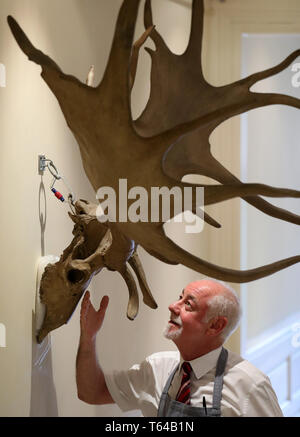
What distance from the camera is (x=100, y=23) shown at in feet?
7.27

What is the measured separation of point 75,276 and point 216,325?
0.42 m

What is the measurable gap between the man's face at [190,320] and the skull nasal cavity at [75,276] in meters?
0.28

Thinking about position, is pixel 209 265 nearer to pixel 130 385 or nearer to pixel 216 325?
pixel 216 325

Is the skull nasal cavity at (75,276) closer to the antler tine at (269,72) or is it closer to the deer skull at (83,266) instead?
the deer skull at (83,266)

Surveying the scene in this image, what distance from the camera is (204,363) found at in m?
1.83

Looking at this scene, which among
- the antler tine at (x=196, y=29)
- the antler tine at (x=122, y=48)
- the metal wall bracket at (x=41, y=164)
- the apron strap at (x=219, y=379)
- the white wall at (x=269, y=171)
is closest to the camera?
the antler tine at (x=122, y=48)

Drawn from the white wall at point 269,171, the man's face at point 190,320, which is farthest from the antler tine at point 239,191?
the white wall at point 269,171

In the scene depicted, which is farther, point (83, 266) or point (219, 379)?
point (219, 379)

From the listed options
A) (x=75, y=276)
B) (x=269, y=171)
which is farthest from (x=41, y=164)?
(x=269, y=171)

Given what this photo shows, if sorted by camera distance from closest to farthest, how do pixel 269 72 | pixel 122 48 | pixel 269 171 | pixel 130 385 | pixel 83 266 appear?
pixel 122 48 → pixel 269 72 → pixel 83 266 → pixel 130 385 → pixel 269 171

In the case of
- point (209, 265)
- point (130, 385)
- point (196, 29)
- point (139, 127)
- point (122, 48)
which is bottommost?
point (130, 385)

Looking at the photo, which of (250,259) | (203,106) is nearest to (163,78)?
(203,106)

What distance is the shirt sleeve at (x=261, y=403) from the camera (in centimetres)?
172

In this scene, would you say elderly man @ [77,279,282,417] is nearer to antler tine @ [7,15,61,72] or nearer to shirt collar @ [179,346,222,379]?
shirt collar @ [179,346,222,379]
